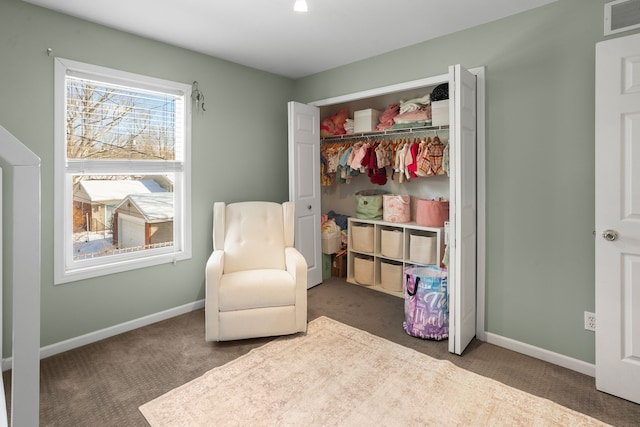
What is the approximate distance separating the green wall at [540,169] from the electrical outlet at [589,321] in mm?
29

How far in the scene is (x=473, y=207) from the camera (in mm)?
2727

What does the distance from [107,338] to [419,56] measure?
135 inches

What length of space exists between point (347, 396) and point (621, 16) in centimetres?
275

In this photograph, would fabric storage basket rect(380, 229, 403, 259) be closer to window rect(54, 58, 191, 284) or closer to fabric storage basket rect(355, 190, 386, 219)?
fabric storage basket rect(355, 190, 386, 219)

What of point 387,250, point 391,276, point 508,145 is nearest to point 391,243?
point 387,250

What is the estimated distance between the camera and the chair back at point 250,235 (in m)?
3.15

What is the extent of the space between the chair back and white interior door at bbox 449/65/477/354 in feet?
4.80

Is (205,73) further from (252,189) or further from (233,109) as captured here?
(252,189)

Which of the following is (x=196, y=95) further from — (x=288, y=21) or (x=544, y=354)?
(x=544, y=354)

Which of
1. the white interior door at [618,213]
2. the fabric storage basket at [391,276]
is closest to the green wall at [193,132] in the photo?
the fabric storage basket at [391,276]

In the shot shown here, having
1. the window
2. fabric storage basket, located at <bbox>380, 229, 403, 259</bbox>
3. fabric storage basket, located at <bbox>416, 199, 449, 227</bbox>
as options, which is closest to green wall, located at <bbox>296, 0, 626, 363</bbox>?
fabric storage basket, located at <bbox>416, 199, 449, 227</bbox>

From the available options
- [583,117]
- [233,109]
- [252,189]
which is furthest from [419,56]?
[252,189]

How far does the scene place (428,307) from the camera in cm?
279

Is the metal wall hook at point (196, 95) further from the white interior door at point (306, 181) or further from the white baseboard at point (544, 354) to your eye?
the white baseboard at point (544, 354)
